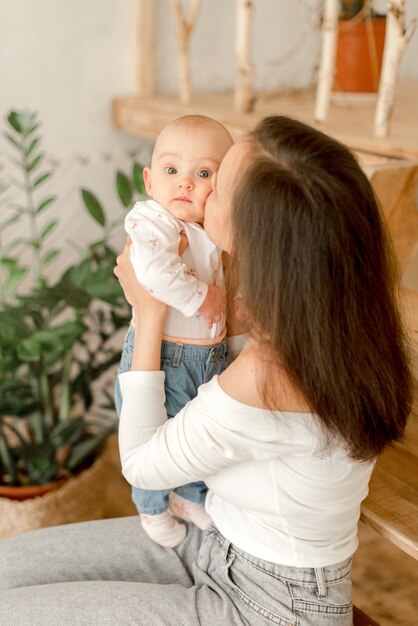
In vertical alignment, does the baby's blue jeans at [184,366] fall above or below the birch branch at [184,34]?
below

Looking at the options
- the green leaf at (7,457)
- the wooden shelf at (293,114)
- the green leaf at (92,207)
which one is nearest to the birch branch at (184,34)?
the wooden shelf at (293,114)

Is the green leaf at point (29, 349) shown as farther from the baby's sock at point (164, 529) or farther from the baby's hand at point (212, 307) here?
the baby's hand at point (212, 307)

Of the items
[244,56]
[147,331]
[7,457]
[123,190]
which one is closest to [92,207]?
[123,190]

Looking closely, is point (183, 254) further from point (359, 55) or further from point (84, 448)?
point (359, 55)

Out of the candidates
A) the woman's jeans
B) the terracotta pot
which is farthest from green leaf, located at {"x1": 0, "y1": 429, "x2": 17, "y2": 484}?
the terracotta pot

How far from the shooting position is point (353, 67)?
6.88 ft

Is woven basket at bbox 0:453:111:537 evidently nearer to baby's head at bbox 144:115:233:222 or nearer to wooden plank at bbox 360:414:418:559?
wooden plank at bbox 360:414:418:559

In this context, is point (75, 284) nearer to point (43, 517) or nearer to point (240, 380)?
point (43, 517)

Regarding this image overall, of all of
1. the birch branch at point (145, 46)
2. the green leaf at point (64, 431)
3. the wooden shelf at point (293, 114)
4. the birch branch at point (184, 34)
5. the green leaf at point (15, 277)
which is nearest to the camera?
the wooden shelf at point (293, 114)

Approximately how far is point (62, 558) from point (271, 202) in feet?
2.19

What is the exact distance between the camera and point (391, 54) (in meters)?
1.41

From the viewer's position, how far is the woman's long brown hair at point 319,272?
791 millimetres

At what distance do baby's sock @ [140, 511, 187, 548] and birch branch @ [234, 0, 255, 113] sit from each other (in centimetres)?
111

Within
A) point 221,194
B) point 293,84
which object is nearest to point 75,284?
point 221,194
